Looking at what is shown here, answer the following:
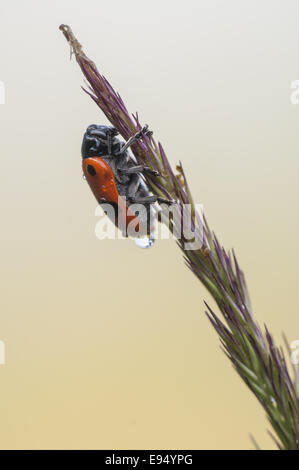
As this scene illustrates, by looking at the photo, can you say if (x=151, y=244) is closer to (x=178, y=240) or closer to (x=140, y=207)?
(x=140, y=207)

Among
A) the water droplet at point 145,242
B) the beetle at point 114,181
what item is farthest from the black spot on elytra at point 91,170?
the water droplet at point 145,242

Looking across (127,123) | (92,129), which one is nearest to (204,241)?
→ (127,123)

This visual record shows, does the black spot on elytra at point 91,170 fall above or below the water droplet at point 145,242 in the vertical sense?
above

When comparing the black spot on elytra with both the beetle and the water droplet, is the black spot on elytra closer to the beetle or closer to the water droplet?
the beetle

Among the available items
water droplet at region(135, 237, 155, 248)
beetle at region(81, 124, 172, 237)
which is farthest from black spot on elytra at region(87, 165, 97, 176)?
water droplet at region(135, 237, 155, 248)

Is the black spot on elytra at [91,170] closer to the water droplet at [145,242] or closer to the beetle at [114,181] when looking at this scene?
the beetle at [114,181]

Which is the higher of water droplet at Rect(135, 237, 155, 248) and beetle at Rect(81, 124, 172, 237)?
beetle at Rect(81, 124, 172, 237)
